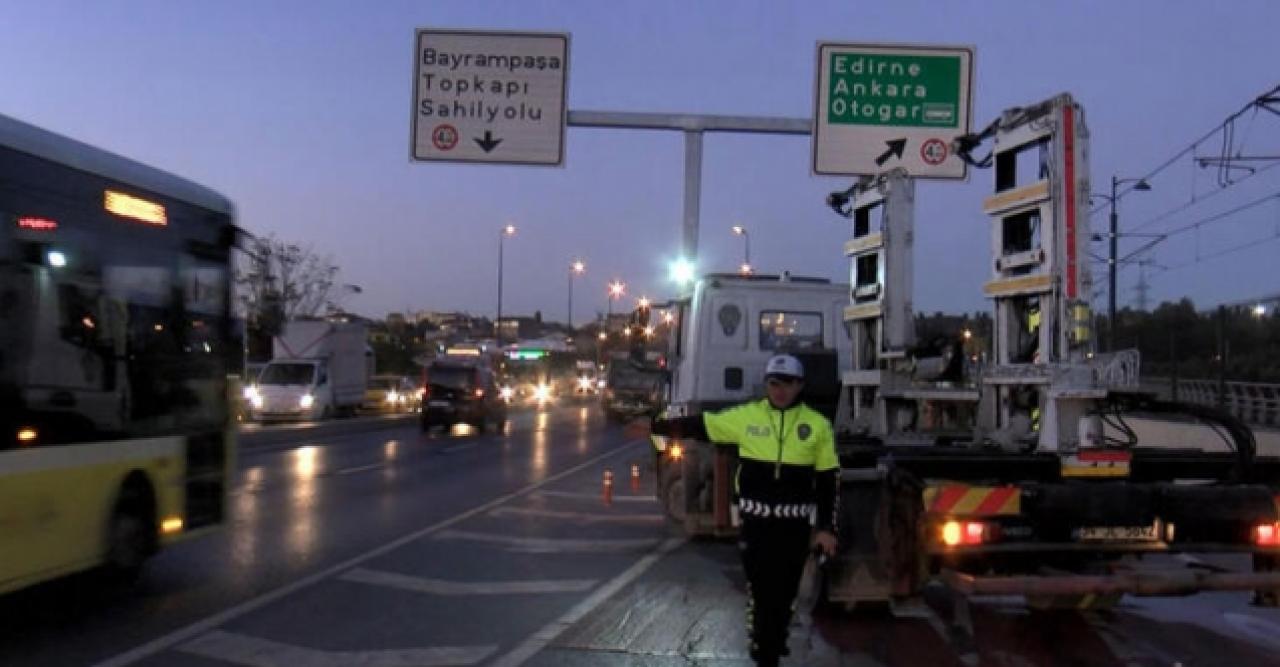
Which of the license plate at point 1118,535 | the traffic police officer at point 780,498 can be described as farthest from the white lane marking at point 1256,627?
the traffic police officer at point 780,498

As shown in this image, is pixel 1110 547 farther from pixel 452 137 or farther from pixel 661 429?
pixel 452 137

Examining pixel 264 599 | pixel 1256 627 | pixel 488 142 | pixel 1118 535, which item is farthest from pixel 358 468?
pixel 1118 535

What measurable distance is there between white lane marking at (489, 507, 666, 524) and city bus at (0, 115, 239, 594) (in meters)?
5.29

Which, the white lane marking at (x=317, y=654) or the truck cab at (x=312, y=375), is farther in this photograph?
the truck cab at (x=312, y=375)

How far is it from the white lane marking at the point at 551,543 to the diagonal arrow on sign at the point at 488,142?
6341 millimetres

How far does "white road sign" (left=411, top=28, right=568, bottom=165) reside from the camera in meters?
17.6

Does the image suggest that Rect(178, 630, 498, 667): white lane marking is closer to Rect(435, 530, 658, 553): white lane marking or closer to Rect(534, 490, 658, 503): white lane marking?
Rect(435, 530, 658, 553): white lane marking

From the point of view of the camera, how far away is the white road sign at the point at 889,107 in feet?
57.2

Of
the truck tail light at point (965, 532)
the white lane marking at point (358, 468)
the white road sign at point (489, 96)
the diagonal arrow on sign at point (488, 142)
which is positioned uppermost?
the white road sign at point (489, 96)

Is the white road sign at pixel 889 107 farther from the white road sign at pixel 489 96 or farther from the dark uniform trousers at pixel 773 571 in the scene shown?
the dark uniform trousers at pixel 773 571

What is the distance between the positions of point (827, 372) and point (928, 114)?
6796 millimetres

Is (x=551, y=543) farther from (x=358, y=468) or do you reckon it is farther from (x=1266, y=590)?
(x=358, y=468)

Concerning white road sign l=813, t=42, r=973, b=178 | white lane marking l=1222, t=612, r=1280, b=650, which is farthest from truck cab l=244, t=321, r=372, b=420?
white lane marking l=1222, t=612, r=1280, b=650

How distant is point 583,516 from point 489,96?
20.5ft
